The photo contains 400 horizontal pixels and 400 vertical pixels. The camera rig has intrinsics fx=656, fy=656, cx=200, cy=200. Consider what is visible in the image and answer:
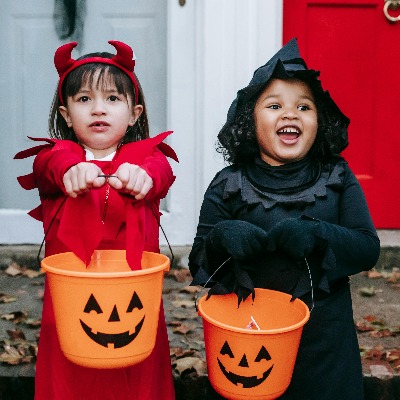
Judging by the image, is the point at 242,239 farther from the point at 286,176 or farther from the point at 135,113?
the point at 135,113

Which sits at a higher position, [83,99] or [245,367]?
[83,99]

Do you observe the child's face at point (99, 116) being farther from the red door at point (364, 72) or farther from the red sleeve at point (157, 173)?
the red door at point (364, 72)

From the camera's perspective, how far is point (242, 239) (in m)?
1.86

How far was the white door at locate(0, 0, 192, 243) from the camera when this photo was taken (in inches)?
164

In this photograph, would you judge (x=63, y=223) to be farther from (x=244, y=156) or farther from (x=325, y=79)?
(x=325, y=79)

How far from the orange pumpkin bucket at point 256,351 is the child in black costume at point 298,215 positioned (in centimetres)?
6

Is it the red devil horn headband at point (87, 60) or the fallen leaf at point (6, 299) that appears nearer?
the red devil horn headband at point (87, 60)

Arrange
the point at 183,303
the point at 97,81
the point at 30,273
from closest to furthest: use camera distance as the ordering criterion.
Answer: the point at 97,81 < the point at 183,303 < the point at 30,273

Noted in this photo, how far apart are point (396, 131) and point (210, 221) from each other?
8.30 feet

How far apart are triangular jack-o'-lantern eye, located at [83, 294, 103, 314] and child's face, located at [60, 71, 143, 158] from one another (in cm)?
60

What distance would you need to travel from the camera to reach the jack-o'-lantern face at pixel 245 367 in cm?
179

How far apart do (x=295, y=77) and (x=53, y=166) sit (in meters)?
0.80

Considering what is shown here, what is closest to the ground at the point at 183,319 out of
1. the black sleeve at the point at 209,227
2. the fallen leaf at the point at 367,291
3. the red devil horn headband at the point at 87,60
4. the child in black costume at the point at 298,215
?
the fallen leaf at the point at 367,291

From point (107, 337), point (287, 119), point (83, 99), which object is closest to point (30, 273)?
point (83, 99)
